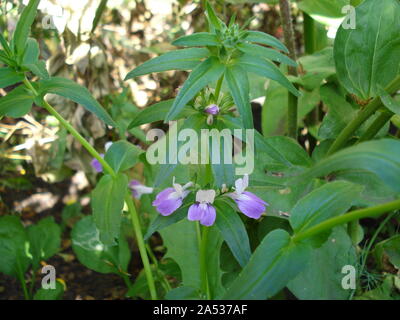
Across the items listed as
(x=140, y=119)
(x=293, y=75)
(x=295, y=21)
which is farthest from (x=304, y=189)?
(x=295, y=21)

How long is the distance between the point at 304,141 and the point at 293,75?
51cm

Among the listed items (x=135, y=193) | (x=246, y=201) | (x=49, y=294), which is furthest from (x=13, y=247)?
(x=246, y=201)

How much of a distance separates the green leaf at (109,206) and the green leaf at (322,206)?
1.14ft

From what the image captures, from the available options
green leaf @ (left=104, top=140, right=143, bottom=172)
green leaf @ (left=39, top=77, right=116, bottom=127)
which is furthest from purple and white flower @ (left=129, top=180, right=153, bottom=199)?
green leaf @ (left=39, top=77, right=116, bottom=127)

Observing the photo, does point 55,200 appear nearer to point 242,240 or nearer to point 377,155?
point 242,240

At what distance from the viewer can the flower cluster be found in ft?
2.63

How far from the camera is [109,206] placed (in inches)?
39.5

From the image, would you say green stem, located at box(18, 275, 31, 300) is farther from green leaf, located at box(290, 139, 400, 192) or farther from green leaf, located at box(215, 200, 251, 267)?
green leaf, located at box(290, 139, 400, 192)

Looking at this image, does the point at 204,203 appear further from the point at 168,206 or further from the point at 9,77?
the point at 9,77

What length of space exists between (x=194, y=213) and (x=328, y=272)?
0.41 metres

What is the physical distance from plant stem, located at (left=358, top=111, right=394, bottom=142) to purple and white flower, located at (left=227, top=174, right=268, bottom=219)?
367 mm

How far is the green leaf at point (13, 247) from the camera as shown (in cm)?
134
